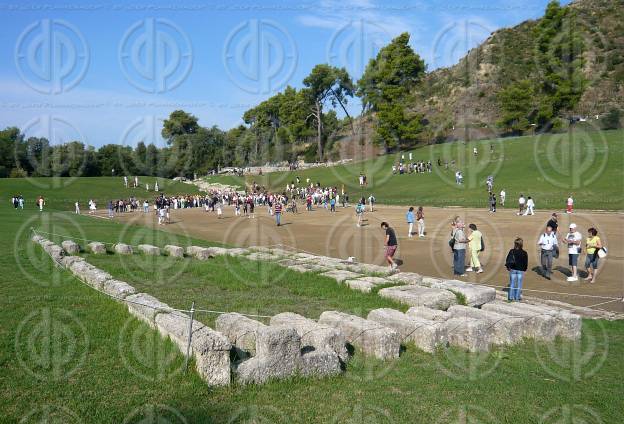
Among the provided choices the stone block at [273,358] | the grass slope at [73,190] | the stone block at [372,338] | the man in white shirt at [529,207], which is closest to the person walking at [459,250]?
the stone block at [372,338]

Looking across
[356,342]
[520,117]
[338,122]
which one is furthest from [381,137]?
[356,342]

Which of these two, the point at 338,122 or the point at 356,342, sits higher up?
the point at 338,122

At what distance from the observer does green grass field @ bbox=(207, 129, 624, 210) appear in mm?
37938

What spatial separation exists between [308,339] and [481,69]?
101m


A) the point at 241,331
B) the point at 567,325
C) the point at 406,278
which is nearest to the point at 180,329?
the point at 241,331

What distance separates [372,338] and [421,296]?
11.9 ft

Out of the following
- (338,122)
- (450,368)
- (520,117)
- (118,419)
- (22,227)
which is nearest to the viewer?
(118,419)

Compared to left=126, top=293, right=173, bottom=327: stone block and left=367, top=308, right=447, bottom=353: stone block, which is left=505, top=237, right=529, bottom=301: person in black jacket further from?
left=126, top=293, right=173, bottom=327: stone block

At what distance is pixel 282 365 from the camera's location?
657 centimetres

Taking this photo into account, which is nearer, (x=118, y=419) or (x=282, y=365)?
(x=118, y=419)

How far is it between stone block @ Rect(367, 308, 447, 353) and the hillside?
6638 centimetres

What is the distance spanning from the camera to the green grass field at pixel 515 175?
37.9 m

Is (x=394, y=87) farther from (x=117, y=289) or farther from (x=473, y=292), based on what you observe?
(x=117, y=289)

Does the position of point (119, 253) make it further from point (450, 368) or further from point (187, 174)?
point (187, 174)
